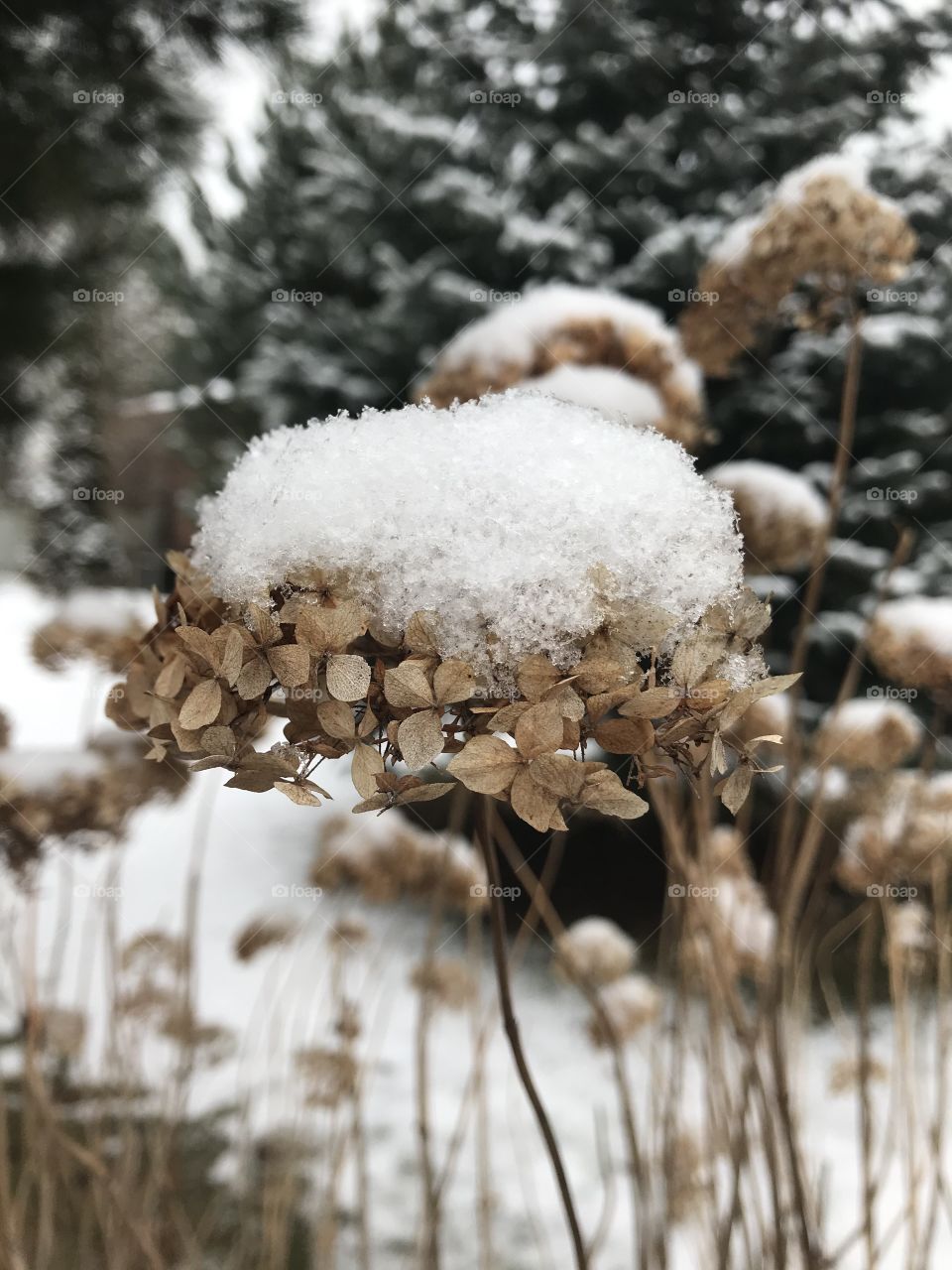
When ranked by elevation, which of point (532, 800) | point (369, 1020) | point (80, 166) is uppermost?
point (80, 166)

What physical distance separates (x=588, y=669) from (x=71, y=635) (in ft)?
1.93

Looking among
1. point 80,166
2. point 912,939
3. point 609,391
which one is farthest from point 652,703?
point 80,166

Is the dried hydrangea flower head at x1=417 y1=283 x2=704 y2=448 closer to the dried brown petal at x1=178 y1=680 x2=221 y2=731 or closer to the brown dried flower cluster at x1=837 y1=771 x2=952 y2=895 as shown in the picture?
the brown dried flower cluster at x1=837 y1=771 x2=952 y2=895

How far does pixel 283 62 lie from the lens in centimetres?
190

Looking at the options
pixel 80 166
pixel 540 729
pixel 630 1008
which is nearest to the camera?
pixel 540 729

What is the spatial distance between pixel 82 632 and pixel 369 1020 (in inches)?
63.7

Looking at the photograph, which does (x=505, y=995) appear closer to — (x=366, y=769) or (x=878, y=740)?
(x=366, y=769)

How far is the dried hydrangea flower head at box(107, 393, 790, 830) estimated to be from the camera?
Answer: 0.24m

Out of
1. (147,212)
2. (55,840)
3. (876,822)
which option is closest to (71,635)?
(55,840)

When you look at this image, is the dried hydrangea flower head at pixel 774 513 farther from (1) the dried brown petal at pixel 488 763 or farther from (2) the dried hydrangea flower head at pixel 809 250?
(1) the dried brown petal at pixel 488 763

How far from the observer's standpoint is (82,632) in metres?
0.72

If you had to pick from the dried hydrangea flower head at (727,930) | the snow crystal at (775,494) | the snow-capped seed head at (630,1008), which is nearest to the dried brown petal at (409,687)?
the dried hydrangea flower head at (727,930)

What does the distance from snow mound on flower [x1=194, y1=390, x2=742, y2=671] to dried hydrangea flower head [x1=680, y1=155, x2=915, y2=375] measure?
43cm

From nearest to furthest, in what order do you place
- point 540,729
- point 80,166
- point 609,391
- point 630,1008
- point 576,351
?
point 540,729, point 609,391, point 576,351, point 630,1008, point 80,166
